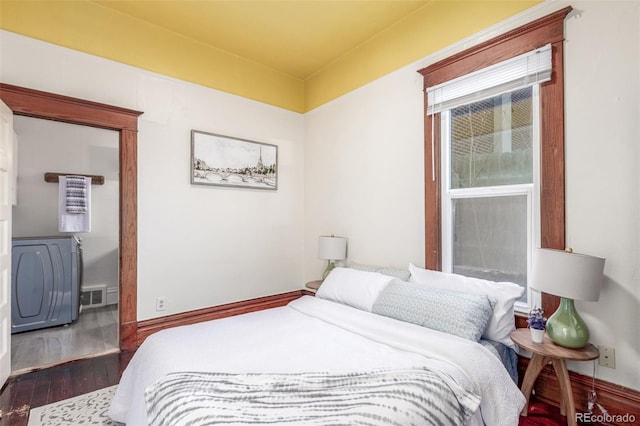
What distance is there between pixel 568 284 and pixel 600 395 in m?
0.73

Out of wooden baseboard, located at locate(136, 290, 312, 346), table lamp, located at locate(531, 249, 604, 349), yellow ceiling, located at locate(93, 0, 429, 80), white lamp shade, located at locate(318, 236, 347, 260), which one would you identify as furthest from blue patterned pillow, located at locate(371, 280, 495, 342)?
yellow ceiling, located at locate(93, 0, 429, 80)

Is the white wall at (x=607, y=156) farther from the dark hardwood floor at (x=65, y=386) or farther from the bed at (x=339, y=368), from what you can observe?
the bed at (x=339, y=368)

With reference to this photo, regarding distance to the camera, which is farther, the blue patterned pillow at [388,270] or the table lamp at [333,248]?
the table lamp at [333,248]

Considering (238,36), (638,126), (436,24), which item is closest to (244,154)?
(238,36)

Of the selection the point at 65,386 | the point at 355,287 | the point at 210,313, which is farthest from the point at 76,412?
the point at 355,287

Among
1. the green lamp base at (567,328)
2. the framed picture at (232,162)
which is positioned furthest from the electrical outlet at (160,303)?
the green lamp base at (567,328)

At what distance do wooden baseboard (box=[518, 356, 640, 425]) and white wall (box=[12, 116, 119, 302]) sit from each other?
5050 mm

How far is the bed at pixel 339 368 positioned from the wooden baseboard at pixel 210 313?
1158mm

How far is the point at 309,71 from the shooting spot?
3.77 metres

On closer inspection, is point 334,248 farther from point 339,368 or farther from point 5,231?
point 5,231

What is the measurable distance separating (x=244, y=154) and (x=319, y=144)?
2.94 feet

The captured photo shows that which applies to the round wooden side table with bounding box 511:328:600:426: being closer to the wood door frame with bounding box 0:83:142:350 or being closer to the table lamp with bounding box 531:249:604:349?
the table lamp with bounding box 531:249:604:349

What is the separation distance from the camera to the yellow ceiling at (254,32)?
243 centimetres

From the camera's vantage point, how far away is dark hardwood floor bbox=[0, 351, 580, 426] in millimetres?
1873
